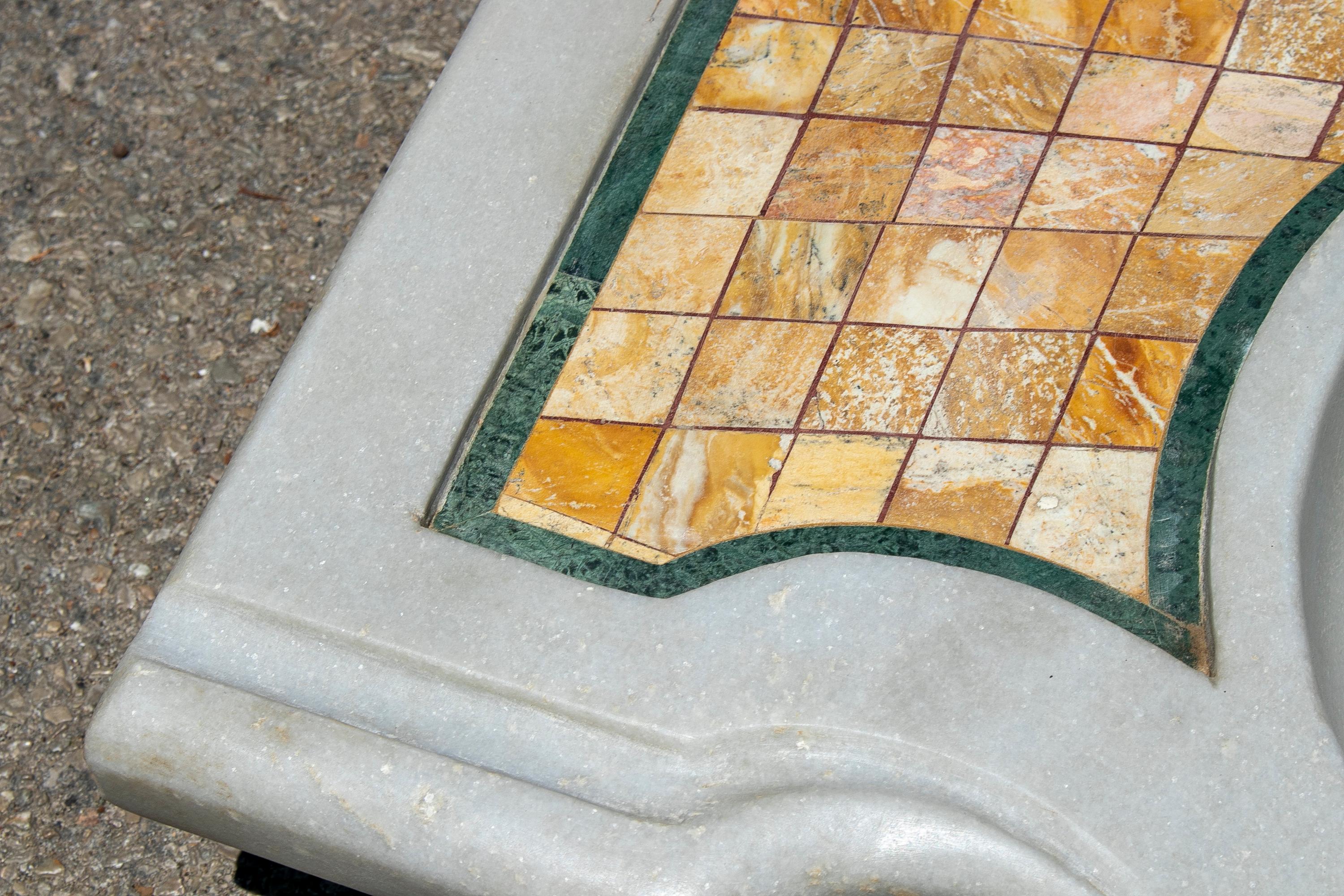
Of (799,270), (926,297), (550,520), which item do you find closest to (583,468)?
(550,520)

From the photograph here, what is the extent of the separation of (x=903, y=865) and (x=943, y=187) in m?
0.85

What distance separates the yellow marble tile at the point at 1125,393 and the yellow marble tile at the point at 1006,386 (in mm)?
21

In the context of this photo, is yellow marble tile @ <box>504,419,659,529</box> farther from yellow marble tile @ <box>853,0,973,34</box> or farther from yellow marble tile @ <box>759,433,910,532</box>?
yellow marble tile @ <box>853,0,973,34</box>

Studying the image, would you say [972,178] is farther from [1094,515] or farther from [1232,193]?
[1094,515]

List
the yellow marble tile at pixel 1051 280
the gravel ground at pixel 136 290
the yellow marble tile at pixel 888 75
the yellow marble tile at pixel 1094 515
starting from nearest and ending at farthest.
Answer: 1. the yellow marble tile at pixel 1094 515
2. the yellow marble tile at pixel 1051 280
3. the yellow marble tile at pixel 888 75
4. the gravel ground at pixel 136 290

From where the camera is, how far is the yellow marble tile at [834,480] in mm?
1279

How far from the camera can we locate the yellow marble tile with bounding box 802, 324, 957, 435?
1.33m

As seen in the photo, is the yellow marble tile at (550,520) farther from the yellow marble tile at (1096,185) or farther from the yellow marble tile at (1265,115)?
the yellow marble tile at (1265,115)

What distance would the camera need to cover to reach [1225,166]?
55.7 inches

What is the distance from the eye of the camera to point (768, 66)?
1.51m

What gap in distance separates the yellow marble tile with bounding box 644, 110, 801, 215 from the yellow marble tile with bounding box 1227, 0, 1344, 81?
0.62 metres

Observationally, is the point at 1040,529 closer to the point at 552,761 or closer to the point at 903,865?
the point at 903,865

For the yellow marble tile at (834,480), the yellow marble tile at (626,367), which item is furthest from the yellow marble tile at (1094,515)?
the yellow marble tile at (626,367)

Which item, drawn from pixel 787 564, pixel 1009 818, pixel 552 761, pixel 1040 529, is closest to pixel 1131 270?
pixel 1040 529
